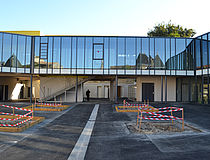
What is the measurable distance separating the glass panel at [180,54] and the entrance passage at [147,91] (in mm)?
4646

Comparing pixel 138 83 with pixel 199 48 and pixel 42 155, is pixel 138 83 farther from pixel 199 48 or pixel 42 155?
pixel 42 155

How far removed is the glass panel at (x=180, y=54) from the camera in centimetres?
2342

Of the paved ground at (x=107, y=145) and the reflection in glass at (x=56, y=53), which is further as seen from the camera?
the reflection in glass at (x=56, y=53)

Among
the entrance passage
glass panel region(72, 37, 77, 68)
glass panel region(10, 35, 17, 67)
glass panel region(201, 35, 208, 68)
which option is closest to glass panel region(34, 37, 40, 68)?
glass panel region(10, 35, 17, 67)

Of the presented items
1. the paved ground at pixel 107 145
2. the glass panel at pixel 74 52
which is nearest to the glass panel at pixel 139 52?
the glass panel at pixel 74 52

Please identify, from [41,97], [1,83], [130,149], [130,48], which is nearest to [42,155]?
[130,149]

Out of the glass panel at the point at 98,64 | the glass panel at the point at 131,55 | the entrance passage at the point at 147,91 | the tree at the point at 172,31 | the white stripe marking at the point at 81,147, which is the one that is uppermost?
the tree at the point at 172,31

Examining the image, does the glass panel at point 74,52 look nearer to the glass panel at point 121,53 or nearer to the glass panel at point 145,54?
the glass panel at point 121,53

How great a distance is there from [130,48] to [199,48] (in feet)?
28.0

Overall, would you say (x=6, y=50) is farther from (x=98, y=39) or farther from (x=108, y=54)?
(x=108, y=54)

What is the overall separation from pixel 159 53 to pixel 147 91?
584 cm

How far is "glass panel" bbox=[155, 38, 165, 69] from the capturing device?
2333 centimetres

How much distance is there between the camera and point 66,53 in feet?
76.8

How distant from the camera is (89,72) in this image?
2328cm
